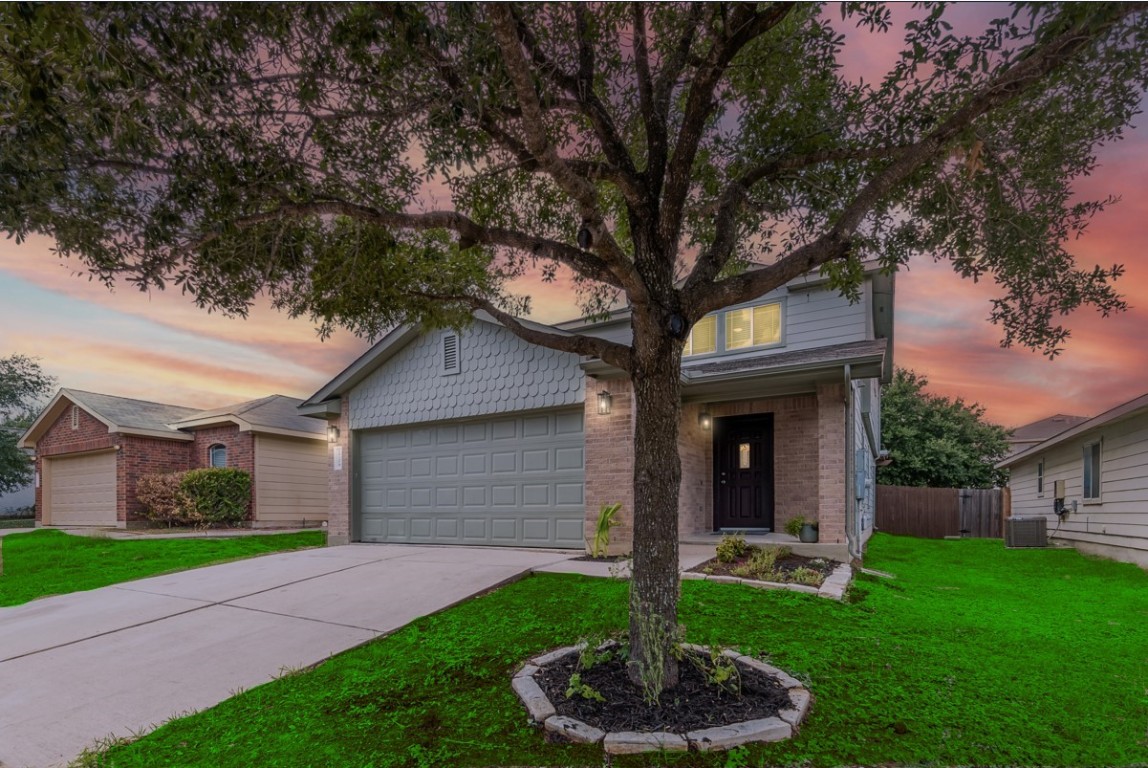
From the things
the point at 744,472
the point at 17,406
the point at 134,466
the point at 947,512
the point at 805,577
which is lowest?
the point at 947,512

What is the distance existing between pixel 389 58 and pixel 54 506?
22293mm

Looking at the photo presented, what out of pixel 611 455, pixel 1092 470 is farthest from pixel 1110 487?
pixel 611 455

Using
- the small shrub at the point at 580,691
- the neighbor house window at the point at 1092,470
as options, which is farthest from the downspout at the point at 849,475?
the neighbor house window at the point at 1092,470

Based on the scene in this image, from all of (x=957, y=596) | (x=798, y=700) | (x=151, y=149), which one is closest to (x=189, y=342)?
(x=151, y=149)

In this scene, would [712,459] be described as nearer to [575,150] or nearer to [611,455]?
[611,455]

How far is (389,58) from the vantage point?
372 centimetres

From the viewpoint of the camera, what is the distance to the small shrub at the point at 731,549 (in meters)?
7.34

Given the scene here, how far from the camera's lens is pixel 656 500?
340 cm

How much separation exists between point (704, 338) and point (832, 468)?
366 centimetres

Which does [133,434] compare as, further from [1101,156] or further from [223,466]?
[1101,156]

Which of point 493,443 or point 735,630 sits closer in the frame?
point 735,630

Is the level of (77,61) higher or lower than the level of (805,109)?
lower

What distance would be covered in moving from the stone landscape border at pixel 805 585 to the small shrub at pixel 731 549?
2.72 feet

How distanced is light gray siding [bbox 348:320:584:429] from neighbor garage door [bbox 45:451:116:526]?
32.6 ft
